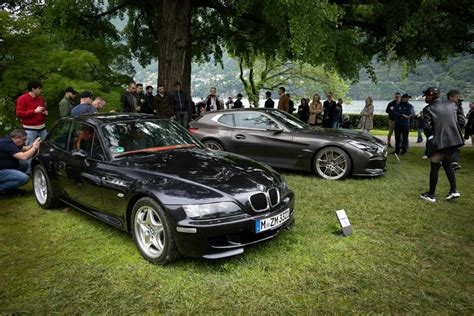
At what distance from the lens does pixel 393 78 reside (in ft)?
197

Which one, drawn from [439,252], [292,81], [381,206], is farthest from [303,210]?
[292,81]

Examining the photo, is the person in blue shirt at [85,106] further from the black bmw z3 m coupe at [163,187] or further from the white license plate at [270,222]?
the white license plate at [270,222]

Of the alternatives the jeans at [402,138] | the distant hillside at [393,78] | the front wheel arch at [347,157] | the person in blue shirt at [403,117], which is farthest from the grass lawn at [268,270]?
the distant hillside at [393,78]

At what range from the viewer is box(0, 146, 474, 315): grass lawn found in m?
3.14

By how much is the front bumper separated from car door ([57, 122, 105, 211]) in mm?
1458

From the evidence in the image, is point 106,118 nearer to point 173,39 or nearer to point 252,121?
point 252,121

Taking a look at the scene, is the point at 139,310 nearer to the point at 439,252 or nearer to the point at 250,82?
the point at 439,252

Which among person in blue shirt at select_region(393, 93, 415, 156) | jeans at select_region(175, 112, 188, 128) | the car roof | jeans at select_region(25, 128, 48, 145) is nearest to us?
the car roof

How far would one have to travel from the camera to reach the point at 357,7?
12.2 meters

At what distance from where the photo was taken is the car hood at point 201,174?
375 centimetres

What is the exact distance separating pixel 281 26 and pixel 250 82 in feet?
74.5

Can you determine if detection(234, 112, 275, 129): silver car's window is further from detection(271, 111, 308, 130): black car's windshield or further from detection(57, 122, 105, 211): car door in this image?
detection(57, 122, 105, 211): car door

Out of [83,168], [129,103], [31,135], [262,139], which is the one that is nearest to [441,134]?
[262,139]

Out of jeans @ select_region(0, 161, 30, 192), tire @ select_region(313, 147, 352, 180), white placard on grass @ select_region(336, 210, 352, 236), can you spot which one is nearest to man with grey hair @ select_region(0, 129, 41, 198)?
jeans @ select_region(0, 161, 30, 192)
